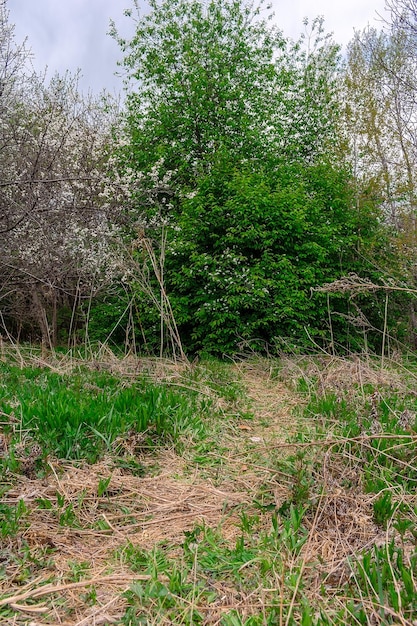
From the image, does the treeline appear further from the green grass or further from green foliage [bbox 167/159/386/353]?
the green grass

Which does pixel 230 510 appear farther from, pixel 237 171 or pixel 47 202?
pixel 237 171

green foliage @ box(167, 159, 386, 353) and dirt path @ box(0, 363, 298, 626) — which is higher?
green foliage @ box(167, 159, 386, 353)

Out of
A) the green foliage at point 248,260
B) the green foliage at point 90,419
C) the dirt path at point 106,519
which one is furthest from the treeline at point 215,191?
the dirt path at point 106,519

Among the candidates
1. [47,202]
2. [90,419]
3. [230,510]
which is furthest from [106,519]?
[47,202]

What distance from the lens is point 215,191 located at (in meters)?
8.98

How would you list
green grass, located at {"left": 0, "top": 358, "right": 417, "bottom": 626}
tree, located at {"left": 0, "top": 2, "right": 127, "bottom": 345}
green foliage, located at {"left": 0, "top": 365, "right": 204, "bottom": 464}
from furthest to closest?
1. tree, located at {"left": 0, "top": 2, "right": 127, "bottom": 345}
2. green foliage, located at {"left": 0, "top": 365, "right": 204, "bottom": 464}
3. green grass, located at {"left": 0, "top": 358, "right": 417, "bottom": 626}

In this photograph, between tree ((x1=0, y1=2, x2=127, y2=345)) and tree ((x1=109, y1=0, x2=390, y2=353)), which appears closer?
tree ((x1=0, y1=2, x2=127, y2=345))

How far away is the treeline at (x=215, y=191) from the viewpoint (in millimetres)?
7918

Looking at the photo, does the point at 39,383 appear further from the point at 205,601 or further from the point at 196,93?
the point at 196,93

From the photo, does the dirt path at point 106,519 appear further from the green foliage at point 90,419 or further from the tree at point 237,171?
the tree at point 237,171

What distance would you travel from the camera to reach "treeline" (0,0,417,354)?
7918mm

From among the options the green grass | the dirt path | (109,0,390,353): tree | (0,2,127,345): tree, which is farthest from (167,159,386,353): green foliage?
the dirt path

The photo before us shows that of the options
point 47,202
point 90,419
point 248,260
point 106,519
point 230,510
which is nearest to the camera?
point 106,519

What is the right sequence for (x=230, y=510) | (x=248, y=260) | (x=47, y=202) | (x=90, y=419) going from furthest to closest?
(x=248, y=260) < (x=47, y=202) < (x=90, y=419) < (x=230, y=510)
